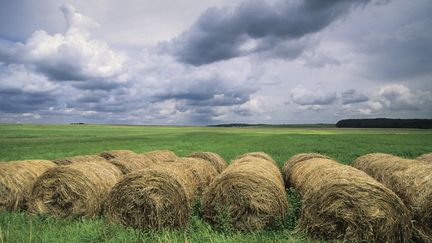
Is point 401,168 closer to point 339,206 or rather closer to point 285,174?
point 339,206

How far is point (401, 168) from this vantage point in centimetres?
900

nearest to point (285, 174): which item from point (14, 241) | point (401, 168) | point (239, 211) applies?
point (401, 168)

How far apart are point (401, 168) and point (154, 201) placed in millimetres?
6611

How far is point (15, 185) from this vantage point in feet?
32.7

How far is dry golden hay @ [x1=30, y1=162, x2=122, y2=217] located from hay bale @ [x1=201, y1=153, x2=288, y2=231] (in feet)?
10.4

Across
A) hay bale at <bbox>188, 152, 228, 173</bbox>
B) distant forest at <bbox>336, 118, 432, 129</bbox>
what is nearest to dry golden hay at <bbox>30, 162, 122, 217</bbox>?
hay bale at <bbox>188, 152, 228, 173</bbox>

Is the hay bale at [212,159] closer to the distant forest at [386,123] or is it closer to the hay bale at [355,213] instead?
the hay bale at [355,213]

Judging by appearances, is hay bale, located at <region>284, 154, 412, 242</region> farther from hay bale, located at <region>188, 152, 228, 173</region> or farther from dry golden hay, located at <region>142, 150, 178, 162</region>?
dry golden hay, located at <region>142, 150, 178, 162</region>

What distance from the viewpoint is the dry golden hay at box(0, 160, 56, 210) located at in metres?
9.81

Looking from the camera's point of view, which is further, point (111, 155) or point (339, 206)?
point (111, 155)

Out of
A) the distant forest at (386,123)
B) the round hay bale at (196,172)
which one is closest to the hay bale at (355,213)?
the round hay bale at (196,172)

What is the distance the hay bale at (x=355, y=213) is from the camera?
265 inches

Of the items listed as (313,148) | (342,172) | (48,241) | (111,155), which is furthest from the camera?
(313,148)

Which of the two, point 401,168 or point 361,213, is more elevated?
point 401,168
